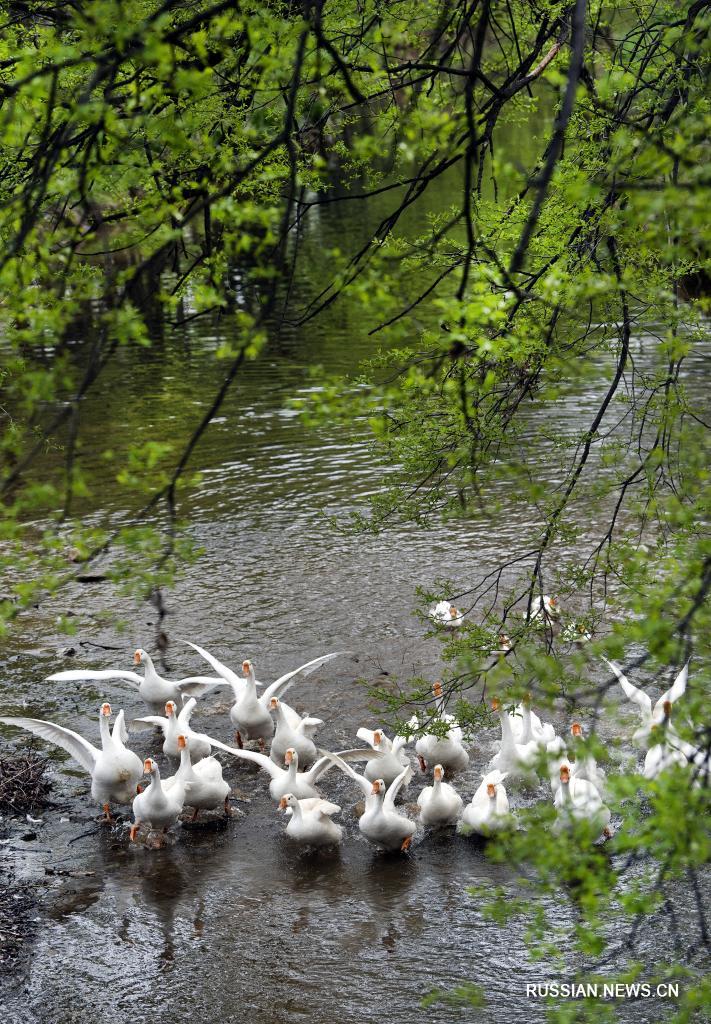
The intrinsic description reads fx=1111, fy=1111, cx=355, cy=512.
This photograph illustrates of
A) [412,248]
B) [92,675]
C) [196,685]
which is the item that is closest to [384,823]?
[196,685]

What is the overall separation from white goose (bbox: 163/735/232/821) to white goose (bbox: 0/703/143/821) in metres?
0.38

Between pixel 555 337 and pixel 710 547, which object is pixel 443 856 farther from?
pixel 710 547

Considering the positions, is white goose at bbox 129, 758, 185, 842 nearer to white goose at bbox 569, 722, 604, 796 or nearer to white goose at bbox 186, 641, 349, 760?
white goose at bbox 186, 641, 349, 760

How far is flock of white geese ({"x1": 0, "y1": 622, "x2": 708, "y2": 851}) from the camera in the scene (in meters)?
7.63

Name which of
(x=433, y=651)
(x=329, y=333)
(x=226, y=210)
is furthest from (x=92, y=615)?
(x=329, y=333)

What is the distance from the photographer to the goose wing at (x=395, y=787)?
24.8 ft

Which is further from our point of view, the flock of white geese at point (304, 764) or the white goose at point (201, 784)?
the white goose at point (201, 784)

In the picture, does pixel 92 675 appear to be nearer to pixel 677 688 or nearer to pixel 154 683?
pixel 154 683

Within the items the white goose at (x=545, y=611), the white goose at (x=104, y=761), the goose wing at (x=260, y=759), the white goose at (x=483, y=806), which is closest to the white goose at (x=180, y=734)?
the goose wing at (x=260, y=759)

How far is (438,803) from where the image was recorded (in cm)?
778

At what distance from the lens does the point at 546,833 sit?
343 centimetres

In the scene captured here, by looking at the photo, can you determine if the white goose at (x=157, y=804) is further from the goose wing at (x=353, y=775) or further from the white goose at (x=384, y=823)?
the white goose at (x=384, y=823)

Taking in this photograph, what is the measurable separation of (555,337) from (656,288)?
3.39 feet

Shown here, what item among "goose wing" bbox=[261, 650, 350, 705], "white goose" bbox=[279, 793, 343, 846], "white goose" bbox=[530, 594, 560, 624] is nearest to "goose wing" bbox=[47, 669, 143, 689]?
"goose wing" bbox=[261, 650, 350, 705]
